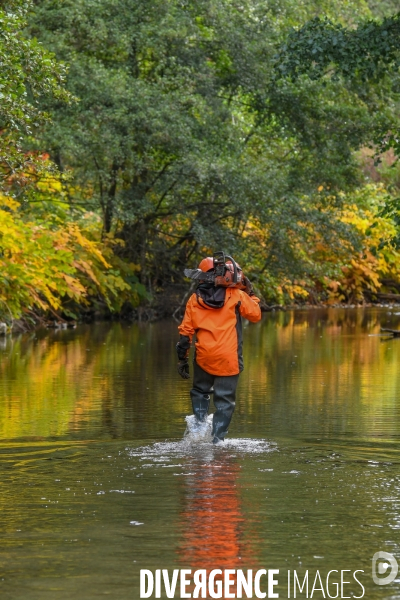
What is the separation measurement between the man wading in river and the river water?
1.34 feet

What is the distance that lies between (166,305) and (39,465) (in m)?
26.9

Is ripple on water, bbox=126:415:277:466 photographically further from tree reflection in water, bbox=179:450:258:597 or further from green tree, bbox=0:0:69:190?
green tree, bbox=0:0:69:190

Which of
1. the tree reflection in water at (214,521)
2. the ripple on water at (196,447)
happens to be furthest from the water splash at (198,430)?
the tree reflection in water at (214,521)

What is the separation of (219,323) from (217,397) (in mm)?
624

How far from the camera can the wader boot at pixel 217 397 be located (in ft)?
35.5

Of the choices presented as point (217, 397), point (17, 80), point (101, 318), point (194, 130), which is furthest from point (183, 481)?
point (101, 318)

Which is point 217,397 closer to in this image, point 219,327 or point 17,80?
point 219,327

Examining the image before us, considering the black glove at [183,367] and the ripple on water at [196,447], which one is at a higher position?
the black glove at [183,367]

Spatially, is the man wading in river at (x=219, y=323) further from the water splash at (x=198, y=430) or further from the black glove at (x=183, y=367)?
the black glove at (x=183, y=367)

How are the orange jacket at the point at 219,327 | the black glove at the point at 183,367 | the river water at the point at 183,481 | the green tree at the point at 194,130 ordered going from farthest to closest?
the green tree at the point at 194,130
the black glove at the point at 183,367
the orange jacket at the point at 219,327
the river water at the point at 183,481

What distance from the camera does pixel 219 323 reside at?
10.8 m

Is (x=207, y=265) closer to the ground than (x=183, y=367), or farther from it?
farther from it

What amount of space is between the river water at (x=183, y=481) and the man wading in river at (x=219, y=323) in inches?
16.0

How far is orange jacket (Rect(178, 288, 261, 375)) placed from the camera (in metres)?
10.8
